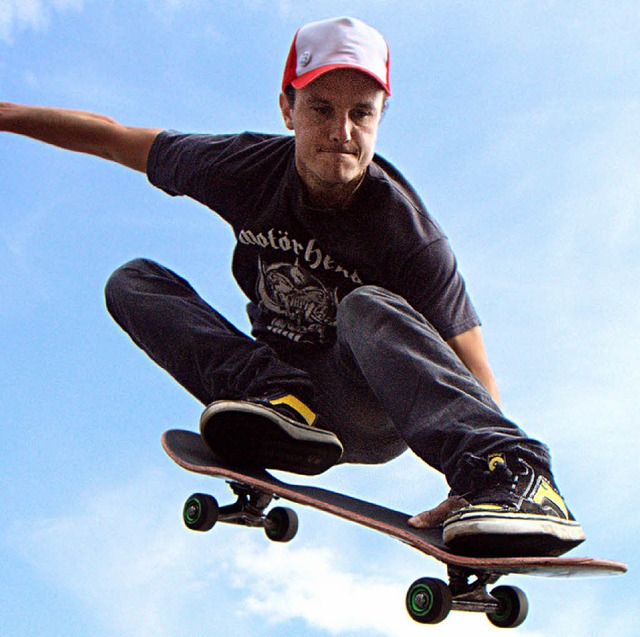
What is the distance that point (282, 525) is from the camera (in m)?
4.29

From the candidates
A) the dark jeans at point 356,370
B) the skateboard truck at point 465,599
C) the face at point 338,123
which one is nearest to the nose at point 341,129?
the face at point 338,123

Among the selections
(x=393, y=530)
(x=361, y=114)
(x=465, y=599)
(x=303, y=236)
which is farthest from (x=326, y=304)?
(x=465, y=599)

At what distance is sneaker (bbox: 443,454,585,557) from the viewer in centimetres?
290

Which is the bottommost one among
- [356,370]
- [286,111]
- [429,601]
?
[429,601]

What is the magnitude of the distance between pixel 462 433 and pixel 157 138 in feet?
8.68

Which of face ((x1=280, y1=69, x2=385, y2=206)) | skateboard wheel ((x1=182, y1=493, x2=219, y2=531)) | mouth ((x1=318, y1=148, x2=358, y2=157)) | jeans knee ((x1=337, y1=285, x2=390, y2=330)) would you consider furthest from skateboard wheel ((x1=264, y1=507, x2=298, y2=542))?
mouth ((x1=318, y1=148, x2=358, y2=157))

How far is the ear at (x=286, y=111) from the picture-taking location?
4.22 meters

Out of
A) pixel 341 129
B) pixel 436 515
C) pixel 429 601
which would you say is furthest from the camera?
pixel 341 129

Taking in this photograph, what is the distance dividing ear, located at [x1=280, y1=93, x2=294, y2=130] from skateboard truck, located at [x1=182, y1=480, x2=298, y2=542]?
184 cm

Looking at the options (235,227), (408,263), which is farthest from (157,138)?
(408,263)

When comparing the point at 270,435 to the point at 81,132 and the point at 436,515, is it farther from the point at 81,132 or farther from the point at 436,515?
the point at 81,132

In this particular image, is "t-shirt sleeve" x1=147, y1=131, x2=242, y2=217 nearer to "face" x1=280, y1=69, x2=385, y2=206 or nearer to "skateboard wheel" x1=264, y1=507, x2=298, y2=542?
"face" x1=280, y1=69, x2=385, y2=206

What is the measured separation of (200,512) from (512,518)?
161 centimetres

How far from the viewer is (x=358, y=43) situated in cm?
396
